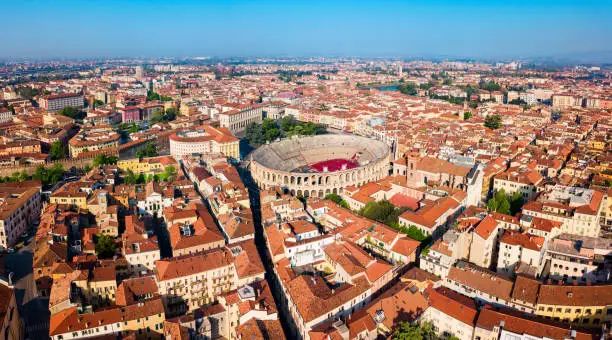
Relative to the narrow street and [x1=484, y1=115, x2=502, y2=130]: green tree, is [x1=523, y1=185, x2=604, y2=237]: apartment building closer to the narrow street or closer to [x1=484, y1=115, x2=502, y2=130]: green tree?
the narrow street

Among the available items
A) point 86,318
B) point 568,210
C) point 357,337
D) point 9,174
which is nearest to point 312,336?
point 357,337

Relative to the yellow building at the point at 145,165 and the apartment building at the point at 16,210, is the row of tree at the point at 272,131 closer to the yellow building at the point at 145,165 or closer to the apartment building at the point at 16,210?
the yellow building at the point at 145,165

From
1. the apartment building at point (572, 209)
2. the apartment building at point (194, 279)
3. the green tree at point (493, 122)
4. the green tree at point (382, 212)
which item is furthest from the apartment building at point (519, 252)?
the green tree at point (493, 122)

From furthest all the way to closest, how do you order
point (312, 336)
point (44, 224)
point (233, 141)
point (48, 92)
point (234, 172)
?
point (48, 92), point (233, 141), point (234, 172), point (44, 224), point (312, 336)

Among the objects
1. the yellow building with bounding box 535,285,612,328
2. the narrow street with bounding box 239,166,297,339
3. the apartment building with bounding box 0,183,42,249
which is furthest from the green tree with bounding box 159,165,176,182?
the yellow building with bounding box 535,285,612,328

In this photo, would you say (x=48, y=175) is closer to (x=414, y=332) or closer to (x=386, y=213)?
(x=386, y=213)

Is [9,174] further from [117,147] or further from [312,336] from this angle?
[312,336]
